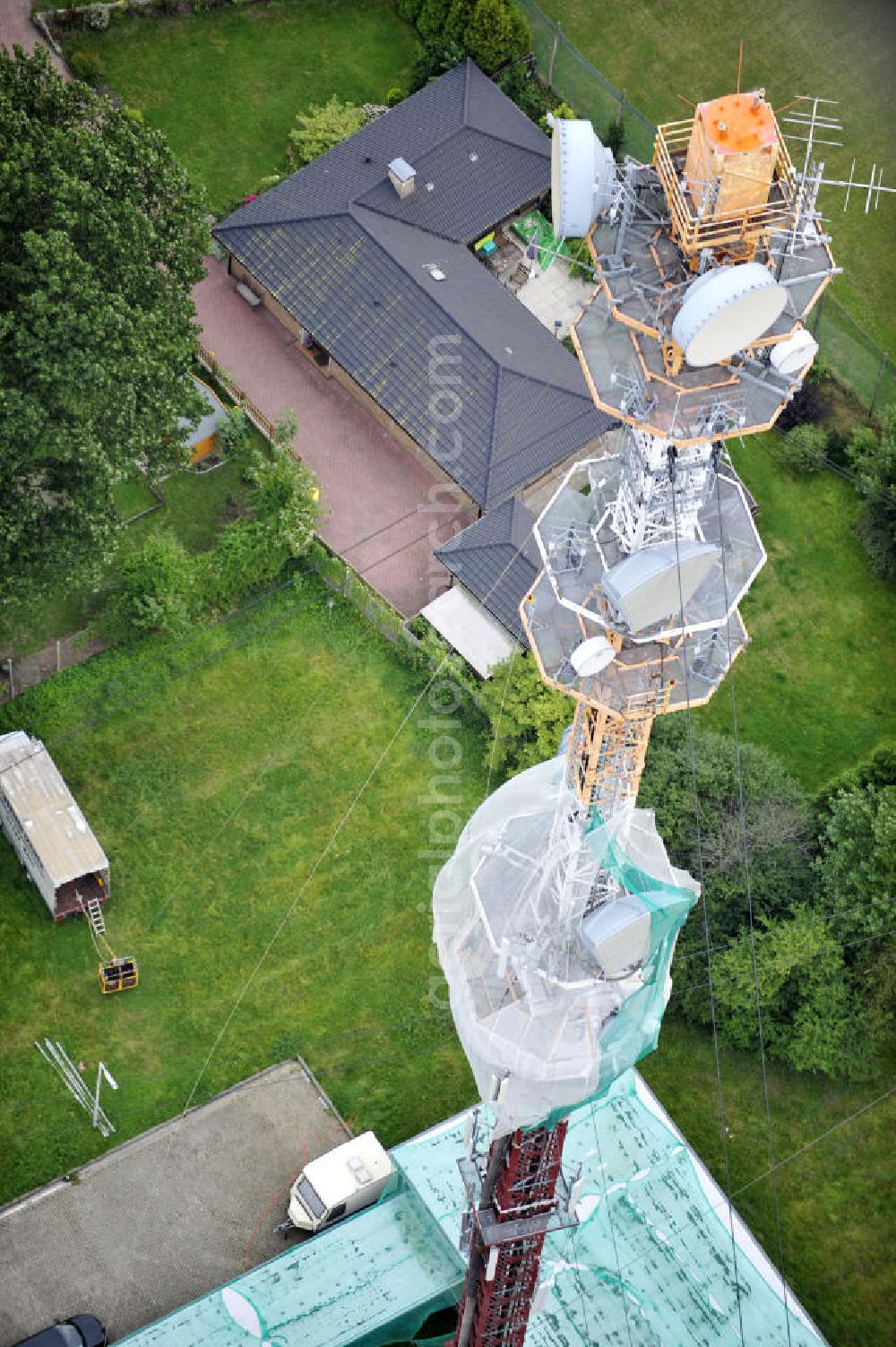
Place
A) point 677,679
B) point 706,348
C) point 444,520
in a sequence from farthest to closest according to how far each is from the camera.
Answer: point 444,520 → point 677,679 → point 706,348

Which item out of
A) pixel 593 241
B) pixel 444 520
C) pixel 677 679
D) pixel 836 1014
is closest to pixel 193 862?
pixel 444 520

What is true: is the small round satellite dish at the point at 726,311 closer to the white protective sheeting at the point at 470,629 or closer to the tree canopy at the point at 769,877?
the tree canopy at the point at 769,877

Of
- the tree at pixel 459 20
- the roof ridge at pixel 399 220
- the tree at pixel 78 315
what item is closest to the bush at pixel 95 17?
the tree at pixel 459 20

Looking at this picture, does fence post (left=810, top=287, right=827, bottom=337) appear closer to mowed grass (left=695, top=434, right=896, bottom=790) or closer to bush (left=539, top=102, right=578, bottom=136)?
mowed grass (left=695, top=434, right=896, bottom=790)

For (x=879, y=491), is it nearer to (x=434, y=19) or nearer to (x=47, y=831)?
(x=434, y=19)

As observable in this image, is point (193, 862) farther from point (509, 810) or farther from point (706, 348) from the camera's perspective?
point (706, 348)

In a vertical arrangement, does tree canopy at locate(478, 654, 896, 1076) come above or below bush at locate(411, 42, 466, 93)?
below

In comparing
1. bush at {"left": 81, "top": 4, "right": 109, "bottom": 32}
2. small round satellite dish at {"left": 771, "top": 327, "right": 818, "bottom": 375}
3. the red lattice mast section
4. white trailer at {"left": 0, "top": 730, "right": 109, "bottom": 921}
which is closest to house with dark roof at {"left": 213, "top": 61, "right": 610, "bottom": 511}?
bush at {"left": 81, "top": 4, "right": 109, "bottom": 32}
